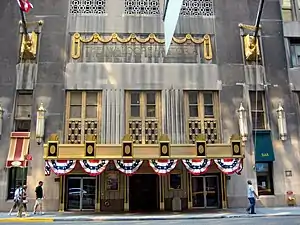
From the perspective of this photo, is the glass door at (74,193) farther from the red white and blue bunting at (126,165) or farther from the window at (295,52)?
the window at (295,52)

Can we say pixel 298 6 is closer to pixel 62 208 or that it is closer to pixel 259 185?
pixel 259 185

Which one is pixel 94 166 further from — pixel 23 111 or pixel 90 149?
pixel 23 111

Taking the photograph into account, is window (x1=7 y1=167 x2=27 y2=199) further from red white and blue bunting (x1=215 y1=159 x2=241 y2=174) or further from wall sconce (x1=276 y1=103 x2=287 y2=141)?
wall sconce (x1=276 y1=103 x2=287 y2=141)

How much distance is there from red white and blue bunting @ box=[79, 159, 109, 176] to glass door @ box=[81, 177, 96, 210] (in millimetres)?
3013

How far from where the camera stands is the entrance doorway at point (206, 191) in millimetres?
21891

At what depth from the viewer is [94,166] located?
1889 cm

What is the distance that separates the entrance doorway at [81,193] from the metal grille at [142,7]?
12.1m

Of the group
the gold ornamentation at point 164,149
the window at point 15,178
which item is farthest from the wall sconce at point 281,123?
the window at point 15,178

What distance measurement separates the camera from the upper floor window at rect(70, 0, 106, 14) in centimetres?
2425

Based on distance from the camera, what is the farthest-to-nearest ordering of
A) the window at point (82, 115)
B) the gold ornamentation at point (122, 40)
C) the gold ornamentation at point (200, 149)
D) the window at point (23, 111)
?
the gold ornamentation at point (122, 40), the window at point (23, 111), the window at point (82, 115), the gold ornamentation at point (200, 149)

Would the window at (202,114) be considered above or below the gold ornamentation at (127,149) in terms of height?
above

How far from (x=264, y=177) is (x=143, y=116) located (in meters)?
9.18

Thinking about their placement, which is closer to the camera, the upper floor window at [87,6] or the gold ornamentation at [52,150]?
the gold ornamentation at [52,150]

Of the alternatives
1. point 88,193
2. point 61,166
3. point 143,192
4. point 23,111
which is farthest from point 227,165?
point 23,111
